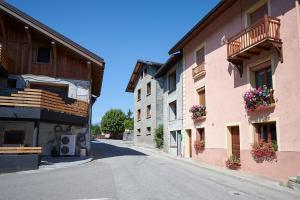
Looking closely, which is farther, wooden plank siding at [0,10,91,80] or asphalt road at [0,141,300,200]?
wooden plank siding at [0,10,91,80]

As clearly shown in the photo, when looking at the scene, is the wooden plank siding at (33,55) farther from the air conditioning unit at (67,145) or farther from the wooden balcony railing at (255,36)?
the wooden balcony railing at (255,36)

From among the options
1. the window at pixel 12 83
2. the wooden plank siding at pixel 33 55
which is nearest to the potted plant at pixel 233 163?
the wooden plank siding at pixel 33 55

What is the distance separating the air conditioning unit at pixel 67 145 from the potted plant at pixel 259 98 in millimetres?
10833

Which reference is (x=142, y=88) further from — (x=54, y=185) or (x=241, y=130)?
(x=54, y=185)

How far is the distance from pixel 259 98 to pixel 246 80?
157 centimetres

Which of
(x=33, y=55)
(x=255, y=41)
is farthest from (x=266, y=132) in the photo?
(x=33, y=55)

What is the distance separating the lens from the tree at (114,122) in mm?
61059

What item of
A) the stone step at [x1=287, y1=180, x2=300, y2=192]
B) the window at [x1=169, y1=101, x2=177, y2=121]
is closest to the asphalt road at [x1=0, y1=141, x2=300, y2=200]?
the stone step at [x1=287, y1=180, x2=300, y2=192]

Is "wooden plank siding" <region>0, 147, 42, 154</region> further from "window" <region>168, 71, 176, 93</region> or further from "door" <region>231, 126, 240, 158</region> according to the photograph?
"window" <region>168, 71, 176, 93</region>

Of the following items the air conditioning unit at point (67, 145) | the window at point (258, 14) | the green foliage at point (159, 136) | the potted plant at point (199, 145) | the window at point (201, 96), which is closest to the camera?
the window at point (258, 14)

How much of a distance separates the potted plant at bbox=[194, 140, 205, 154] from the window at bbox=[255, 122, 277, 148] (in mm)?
5086

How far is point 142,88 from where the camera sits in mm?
34125

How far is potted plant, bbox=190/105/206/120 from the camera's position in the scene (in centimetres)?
1755

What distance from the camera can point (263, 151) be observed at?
38.6 feet
